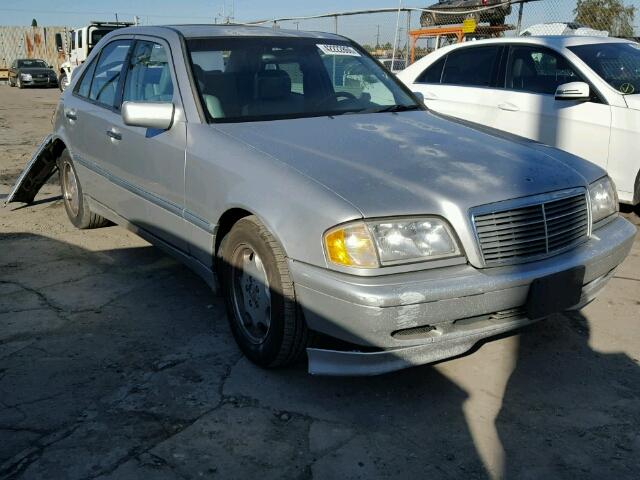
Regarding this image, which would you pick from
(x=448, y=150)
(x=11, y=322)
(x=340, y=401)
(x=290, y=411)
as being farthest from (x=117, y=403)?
(x=448, y=150)

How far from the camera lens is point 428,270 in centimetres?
266

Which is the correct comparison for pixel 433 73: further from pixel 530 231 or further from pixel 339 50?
pixel 530 231

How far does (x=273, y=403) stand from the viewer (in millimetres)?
2953

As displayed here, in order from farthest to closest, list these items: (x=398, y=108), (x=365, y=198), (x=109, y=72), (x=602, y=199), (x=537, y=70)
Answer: (x=537, y=70) → (x=109, y=72) → (x=398, y=108) → (x=602, y=199) → (x=365, y=198)

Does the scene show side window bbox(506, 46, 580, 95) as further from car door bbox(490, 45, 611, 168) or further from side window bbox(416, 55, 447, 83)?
side window bbox(416, 55, 447, 83)

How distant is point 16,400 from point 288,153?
1677 millimetres

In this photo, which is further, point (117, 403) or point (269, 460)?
point (117, 403)

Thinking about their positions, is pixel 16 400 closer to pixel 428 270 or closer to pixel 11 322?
pixel 11 322

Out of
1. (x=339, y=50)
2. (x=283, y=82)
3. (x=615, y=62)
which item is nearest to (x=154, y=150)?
(x=283, y=82)

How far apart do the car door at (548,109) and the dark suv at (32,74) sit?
2728 cm

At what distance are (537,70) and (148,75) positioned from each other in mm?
3846

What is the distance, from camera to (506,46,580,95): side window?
6109 mm

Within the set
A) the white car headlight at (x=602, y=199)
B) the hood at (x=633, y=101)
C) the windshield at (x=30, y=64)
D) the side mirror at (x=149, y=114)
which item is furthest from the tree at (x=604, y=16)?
the windshield at (x=30, y=64)

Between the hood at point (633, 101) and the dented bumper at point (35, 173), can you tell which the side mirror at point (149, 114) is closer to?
the dented bumper at point (35, 173)
